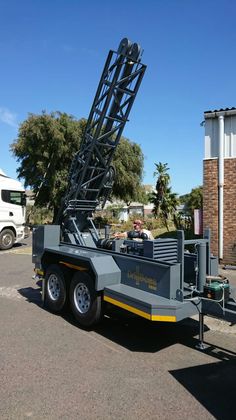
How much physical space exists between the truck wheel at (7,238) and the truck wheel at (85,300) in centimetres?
1115

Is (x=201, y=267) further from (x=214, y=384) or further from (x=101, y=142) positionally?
(x=101, y=142)

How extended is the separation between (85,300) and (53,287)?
3.90ft

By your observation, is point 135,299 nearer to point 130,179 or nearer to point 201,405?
point 201,405

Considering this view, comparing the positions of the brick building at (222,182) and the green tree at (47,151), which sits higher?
Result: the green tree at (47,151)

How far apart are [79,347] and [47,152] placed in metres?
25.5

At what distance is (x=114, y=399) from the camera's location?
3.79m

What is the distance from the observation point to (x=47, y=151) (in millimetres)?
29406

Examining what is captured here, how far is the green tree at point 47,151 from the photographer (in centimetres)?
2920

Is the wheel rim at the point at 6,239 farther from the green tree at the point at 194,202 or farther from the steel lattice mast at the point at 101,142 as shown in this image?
the green tree at the point at 194,202

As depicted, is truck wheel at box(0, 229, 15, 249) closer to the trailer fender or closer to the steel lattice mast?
the steel lattice mast

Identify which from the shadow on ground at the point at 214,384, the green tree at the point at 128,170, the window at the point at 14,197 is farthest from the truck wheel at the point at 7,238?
the green tree at the point at 128,170

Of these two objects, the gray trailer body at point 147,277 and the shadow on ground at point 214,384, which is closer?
the shadow on ground at point 214,384

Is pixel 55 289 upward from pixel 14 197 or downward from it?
downward

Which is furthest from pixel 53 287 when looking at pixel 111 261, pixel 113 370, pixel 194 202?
pixel 194 202
